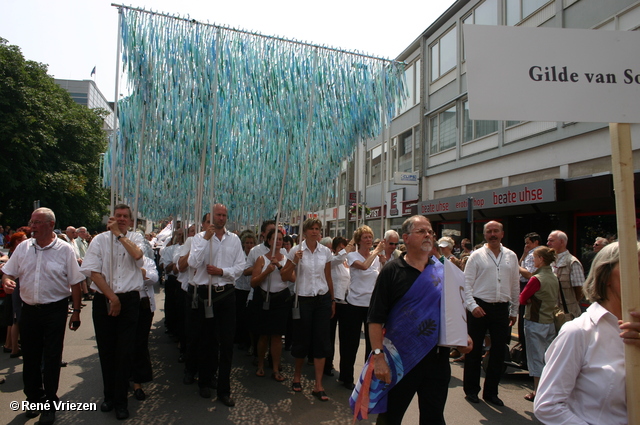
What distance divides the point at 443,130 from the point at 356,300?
54.3 feet

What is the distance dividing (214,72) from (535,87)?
416 centimetres

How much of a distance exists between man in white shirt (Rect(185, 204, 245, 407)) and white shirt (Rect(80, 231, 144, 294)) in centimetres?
63

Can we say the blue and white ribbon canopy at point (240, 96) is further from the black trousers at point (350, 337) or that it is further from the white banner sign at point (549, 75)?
the white banner sign at point (549, 75)

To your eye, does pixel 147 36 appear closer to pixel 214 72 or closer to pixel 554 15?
pixel 214 72

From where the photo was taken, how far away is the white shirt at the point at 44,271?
15.0 ft

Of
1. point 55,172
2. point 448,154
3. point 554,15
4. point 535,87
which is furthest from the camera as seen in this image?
point 55,172

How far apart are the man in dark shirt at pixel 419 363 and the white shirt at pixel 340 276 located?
2.74 meters

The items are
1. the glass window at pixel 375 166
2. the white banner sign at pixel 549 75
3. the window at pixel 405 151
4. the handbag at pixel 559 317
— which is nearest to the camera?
the white banner sign at pixel 549 75

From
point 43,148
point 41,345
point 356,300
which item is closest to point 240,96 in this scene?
point 356,300

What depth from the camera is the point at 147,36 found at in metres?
5.37

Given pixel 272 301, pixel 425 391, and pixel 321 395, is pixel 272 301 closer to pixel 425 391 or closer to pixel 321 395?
pixel 321 395

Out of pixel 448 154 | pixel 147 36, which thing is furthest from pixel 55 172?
pixel 147 36

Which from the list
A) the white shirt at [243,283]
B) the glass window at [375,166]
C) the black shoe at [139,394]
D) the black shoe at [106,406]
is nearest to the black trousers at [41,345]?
the black shoe at [106,406]

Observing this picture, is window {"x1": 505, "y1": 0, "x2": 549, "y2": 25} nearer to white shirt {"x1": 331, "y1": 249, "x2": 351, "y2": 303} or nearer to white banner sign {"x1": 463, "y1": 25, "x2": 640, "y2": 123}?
white shirt {"x1": 331, "y1": 249, "x2": 351, "y2": 303}
